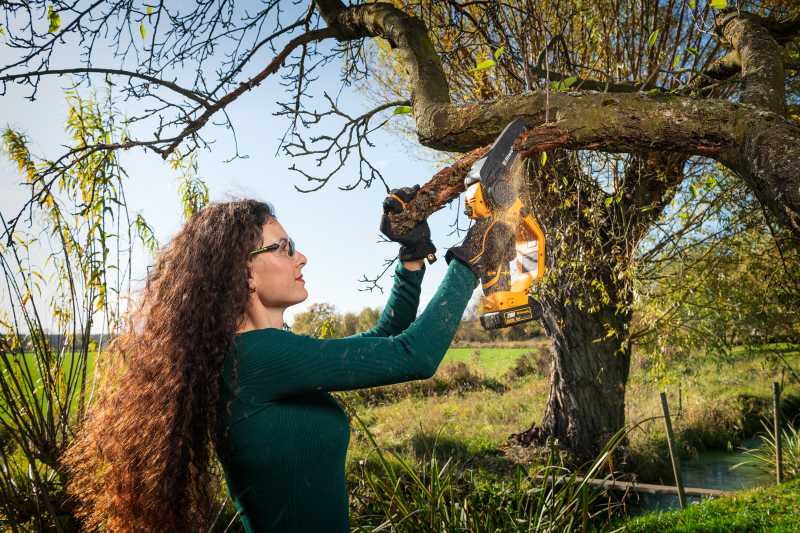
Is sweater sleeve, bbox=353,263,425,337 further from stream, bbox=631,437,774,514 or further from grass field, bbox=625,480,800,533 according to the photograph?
stream, bbox=631,437,774,514

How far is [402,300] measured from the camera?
6.73 feet

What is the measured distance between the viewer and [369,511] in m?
4.17

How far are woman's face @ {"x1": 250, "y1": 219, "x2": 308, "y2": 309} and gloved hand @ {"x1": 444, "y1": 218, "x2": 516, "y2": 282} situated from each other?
1.68 feet

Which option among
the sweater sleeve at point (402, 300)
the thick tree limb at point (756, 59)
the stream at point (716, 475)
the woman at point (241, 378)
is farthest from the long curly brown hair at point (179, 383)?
the stream at point (716, 475)

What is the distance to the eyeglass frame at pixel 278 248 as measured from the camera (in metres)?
1.80

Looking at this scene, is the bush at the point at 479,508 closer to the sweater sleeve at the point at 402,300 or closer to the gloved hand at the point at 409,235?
the sweater sleeve at the point at 402,300

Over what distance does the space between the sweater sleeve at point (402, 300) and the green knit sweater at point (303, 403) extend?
0.41 metres

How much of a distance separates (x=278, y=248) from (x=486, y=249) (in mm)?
683

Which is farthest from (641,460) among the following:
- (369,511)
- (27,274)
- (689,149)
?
(27,274)

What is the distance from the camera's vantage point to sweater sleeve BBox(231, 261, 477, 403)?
1.48 meters

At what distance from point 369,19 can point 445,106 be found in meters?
1.50

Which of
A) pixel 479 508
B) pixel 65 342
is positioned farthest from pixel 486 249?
pixel 65 342

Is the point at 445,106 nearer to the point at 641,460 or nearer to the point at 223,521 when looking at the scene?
the point at 223,521

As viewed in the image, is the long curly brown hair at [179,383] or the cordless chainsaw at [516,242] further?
the cordless chainsaw at [516,242]
